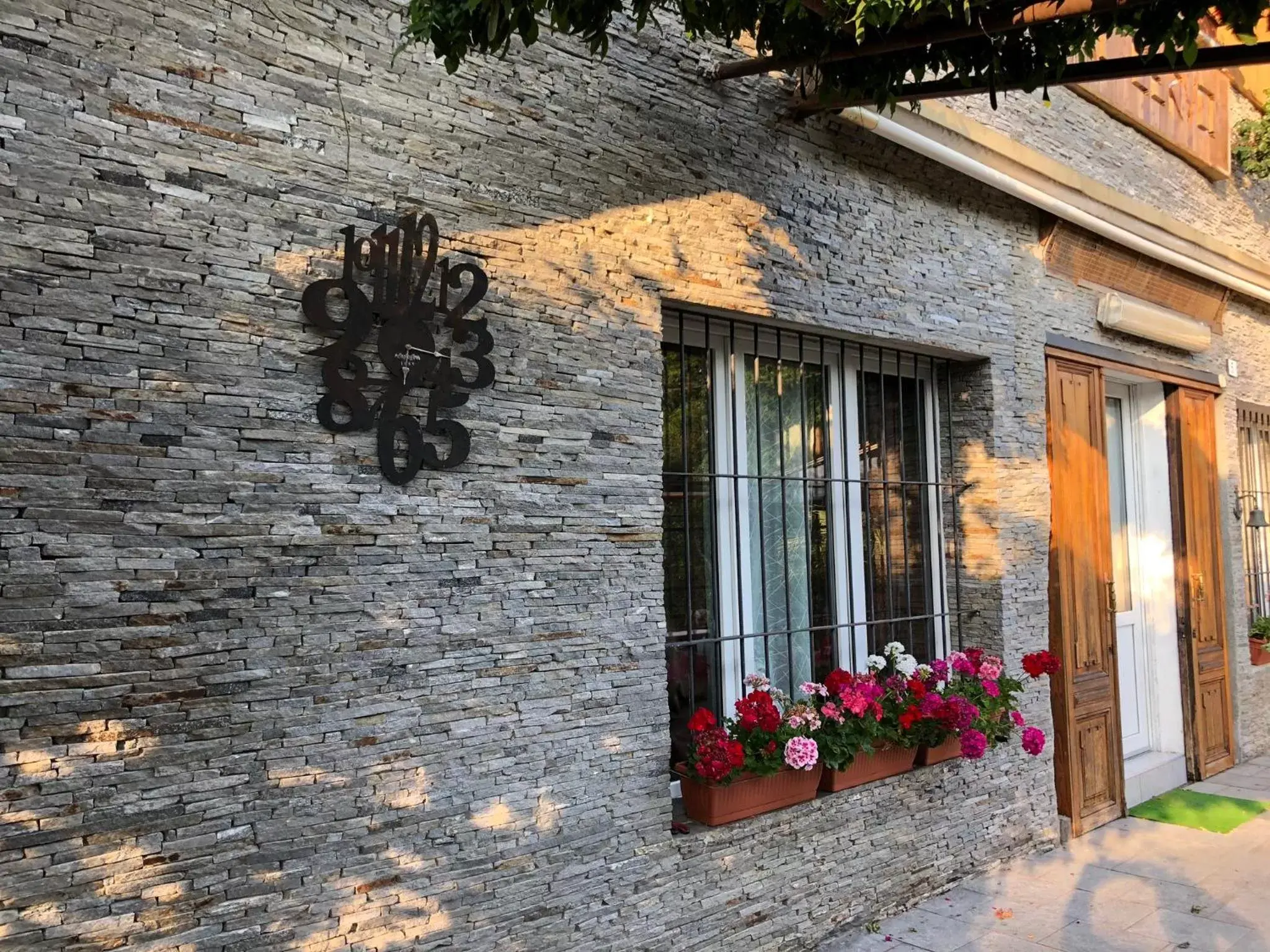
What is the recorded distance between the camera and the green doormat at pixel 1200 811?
5293 millimetres

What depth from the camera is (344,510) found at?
2.54 metres

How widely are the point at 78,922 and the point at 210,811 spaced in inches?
13.1

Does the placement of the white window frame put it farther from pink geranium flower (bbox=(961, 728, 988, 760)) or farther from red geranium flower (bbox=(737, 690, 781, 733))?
pink geranium flower (bbox=(961, 728, 988, 760))

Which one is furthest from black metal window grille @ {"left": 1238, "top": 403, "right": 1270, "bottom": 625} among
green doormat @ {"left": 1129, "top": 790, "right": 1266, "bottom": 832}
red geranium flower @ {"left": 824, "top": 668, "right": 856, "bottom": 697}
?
red geranium flower @ {"left": 824, "top": 668, "right": 856, "bottom": 697}

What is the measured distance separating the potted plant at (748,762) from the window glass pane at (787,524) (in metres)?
0.49

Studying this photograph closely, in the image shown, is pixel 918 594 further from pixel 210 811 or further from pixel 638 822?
pixel 210 811

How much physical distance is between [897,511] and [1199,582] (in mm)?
3206

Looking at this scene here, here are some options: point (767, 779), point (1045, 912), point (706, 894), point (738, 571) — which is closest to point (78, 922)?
point (706, 894)

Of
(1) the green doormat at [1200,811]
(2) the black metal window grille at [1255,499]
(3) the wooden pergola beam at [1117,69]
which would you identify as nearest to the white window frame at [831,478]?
(3) the wooden pergola beam at [1117,69]

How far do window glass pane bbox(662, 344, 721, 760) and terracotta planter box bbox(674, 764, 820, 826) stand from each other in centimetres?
21

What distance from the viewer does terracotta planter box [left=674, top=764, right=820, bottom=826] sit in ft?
10.7

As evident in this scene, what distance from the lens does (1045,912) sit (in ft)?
13.2

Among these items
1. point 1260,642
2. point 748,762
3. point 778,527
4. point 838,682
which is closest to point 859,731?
point 838,682

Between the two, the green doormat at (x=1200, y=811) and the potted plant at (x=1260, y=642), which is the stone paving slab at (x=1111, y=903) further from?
the potted plant at (x=1260, y=642)
